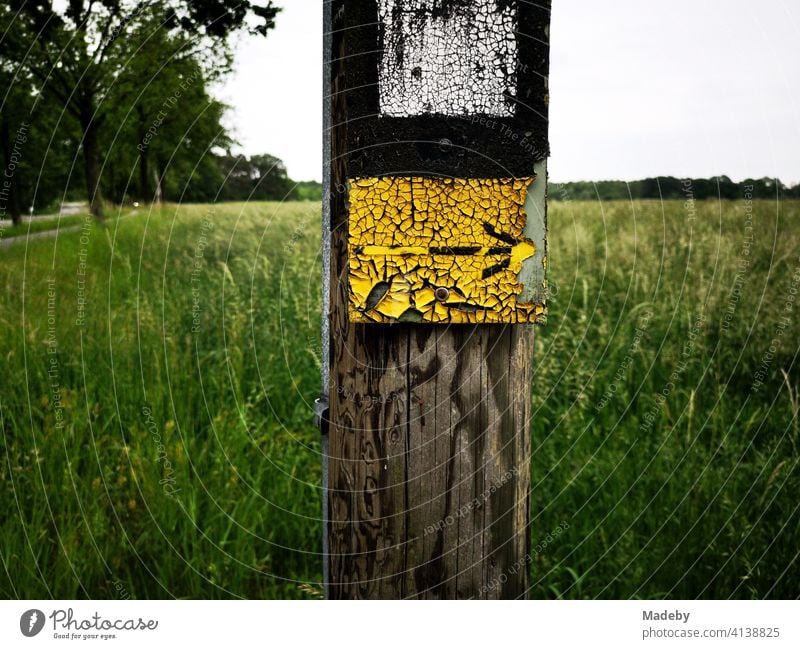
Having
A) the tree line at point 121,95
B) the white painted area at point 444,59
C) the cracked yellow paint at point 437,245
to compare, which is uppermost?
the tree line at point 121,95

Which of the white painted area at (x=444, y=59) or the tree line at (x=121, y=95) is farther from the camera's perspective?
the tree line at (x=121, y=95)

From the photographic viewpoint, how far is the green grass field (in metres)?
2.27

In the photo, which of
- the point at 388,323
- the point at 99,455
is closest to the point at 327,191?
the point at 388,323

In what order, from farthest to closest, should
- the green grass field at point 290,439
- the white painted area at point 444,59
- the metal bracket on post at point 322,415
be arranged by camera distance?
the green grass field at point 290,439 → the metal bracket on post at point 322,415 → the white painted area at point 444,59

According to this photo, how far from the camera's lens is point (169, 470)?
2449 millimetres

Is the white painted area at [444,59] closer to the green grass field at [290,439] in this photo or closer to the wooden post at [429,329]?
the wooden post at [429,329]

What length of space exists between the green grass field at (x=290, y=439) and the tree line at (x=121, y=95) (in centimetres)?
55

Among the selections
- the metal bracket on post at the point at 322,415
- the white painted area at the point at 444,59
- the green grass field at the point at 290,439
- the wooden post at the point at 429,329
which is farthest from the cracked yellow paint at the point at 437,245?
the green grass field at the point at 290,439

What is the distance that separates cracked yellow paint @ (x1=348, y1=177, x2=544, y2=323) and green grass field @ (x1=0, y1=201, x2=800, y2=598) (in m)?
0.99

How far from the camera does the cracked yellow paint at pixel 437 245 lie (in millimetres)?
1334

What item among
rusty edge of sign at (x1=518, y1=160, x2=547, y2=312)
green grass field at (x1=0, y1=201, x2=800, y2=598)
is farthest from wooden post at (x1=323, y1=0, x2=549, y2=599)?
green grass field at (x1=0, y1=201, x2=800, y2=598)

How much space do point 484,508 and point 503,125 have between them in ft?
2.57

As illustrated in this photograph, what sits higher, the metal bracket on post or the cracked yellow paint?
the cracked yellow paint

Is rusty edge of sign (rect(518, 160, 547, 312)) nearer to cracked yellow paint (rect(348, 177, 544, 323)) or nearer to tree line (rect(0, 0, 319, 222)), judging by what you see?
cracked yellow paint (rect(348, 177, 544, 323))
